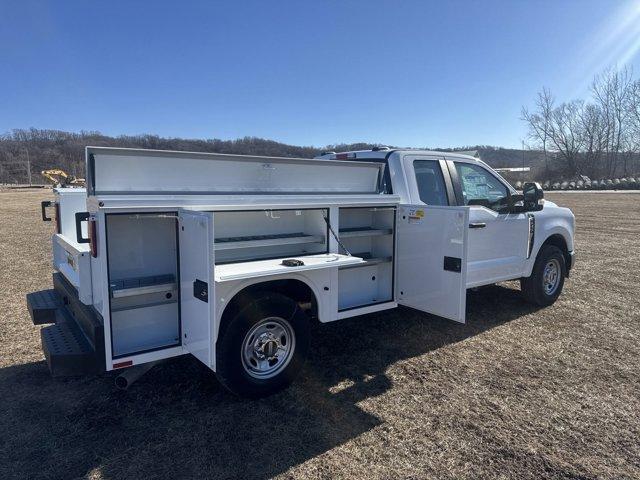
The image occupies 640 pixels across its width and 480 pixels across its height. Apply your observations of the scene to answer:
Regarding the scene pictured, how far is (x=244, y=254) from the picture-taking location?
13.6 ft

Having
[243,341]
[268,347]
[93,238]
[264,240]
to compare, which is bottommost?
[268,347]

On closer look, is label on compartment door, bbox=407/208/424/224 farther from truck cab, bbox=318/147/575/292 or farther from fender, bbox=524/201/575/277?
fender, bbox=524/201/575/277

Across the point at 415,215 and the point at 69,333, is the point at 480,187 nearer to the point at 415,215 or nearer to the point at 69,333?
the point at 415,215

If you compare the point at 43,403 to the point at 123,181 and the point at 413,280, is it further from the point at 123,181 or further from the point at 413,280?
the point at 413,280

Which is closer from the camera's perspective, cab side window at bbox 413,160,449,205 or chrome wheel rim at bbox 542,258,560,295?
cab side window at bbox 413,160,449,205

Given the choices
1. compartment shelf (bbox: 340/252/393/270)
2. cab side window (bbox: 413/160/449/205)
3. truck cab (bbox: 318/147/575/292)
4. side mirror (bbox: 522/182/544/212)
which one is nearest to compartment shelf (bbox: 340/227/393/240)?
compartment shelf (bbox: 340/252/393/270)

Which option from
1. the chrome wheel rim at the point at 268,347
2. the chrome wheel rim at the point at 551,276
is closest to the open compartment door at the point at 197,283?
the chrome wheel rim at the point at 268,347

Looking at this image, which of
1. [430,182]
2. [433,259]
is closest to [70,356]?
[433,259]

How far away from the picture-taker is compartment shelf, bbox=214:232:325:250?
395 centimetres

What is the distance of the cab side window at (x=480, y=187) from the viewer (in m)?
5.78

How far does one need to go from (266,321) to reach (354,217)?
1.70 m

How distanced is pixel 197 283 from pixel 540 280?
5.03 metres

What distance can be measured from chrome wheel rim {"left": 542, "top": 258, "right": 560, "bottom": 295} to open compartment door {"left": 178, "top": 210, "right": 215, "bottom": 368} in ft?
16.8

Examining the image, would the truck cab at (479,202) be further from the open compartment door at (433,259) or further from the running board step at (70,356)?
the running board step at (70,356)
